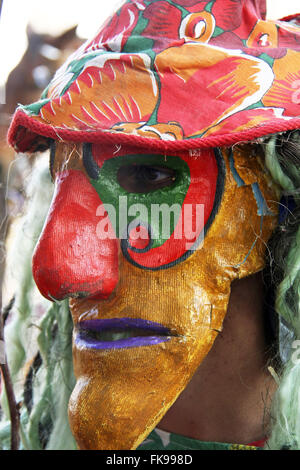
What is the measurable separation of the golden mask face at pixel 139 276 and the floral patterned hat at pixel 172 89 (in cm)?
7

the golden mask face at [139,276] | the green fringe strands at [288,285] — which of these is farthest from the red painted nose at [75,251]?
the green fringe strands at [288,285]

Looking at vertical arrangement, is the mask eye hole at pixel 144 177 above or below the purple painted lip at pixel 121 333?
above

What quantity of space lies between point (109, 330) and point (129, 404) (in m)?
0.15

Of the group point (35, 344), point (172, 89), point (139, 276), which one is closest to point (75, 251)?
point (139, 276)

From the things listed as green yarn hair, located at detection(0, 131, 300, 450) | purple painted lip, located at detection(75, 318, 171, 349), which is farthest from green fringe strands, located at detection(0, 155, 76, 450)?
purple painted lip, located at detection(75, 318, 171, 349)

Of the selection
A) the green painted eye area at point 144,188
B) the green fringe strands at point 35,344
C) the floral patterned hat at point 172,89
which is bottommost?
the green fringe strands at point 35,344

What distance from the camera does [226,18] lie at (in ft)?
3.32

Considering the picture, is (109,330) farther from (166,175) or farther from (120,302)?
(166,175)

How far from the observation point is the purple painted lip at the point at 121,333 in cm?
92

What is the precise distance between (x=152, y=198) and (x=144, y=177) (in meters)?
0.05

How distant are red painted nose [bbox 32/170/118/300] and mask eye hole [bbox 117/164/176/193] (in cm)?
7

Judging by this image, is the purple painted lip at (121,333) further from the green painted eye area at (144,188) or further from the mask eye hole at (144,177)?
the mask eye hole at (144,177)

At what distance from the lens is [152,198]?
3.13ft

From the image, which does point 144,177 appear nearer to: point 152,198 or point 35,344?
point 152,198
